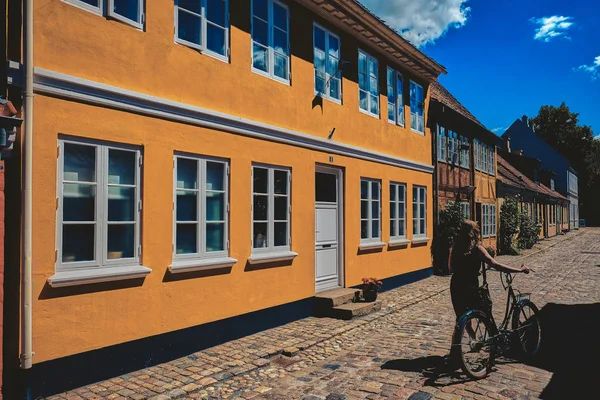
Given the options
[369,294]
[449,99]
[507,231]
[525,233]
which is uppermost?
[449,99]

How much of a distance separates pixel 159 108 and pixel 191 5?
1665mm

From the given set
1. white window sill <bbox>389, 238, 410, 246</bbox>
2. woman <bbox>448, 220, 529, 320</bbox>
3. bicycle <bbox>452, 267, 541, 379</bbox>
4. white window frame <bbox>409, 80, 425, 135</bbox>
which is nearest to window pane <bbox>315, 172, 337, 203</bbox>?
white window sill <bbox>389, 238, 410, 246</bbox>

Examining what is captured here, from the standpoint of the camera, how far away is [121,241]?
5480mm

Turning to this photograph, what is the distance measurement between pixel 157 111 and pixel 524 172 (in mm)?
35117

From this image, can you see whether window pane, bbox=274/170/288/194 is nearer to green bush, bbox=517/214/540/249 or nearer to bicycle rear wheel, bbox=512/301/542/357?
bicycle rear wheel, bbox=512/301/542/357

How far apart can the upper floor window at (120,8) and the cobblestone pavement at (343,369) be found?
429cm

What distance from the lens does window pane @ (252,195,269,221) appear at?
7407 mm

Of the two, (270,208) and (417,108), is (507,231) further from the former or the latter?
(270,208)

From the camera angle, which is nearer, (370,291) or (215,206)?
(215,206)

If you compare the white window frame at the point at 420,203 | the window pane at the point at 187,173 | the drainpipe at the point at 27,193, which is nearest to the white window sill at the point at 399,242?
the white window frame at the point at 420,203

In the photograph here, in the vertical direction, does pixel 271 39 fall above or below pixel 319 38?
below

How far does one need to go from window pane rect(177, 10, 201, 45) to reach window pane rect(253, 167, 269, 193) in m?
2.20

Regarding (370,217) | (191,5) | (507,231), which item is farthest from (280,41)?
(507,231)

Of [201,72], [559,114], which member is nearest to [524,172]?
[559,114]
